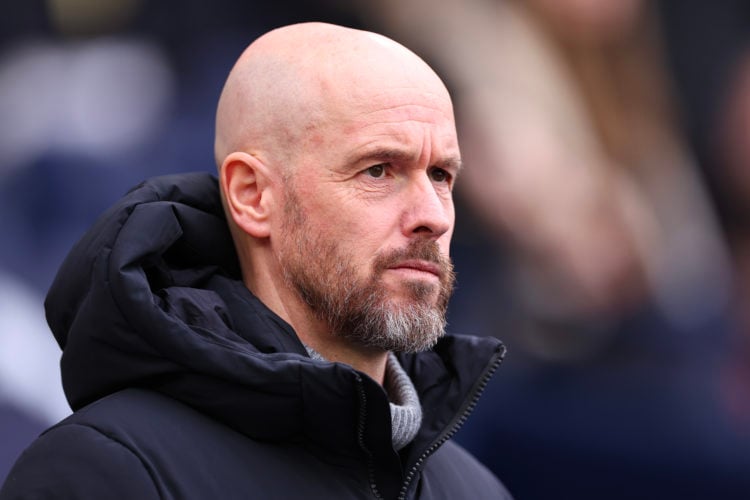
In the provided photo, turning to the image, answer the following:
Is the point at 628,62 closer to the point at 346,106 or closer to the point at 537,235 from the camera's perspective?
the point at 537,235

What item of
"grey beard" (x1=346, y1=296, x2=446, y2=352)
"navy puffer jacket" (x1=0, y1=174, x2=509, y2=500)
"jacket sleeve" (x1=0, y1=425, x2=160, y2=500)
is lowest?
"jacket sleeve" (x1=0, y1=425, x2=160, y2=500)

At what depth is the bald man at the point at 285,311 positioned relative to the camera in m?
1.76

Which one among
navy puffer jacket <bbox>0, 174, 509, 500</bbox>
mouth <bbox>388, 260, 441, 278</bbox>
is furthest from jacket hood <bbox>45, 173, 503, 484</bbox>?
mouth <bbox>388, 260, 441, 278</bbox>

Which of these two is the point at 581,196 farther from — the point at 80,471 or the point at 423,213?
the point at 80,471

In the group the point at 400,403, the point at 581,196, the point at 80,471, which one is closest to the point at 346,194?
the point at 400,403

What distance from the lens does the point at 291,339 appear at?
6.45 ft

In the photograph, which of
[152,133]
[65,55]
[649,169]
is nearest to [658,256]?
[649,169]

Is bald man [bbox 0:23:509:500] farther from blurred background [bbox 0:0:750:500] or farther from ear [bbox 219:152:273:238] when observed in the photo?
blurred background [bbox 0:0:750:500]

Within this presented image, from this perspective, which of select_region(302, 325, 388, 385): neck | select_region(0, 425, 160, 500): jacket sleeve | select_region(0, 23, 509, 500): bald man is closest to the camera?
select_region(0, 425, 160, 500): jacket sleeve

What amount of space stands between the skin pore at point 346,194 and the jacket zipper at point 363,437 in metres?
0.21

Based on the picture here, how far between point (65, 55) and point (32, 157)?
0.37 m

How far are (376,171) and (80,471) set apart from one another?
739 mm

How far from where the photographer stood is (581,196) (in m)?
4.45

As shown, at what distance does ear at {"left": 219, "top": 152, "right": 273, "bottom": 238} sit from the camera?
2.10 m
